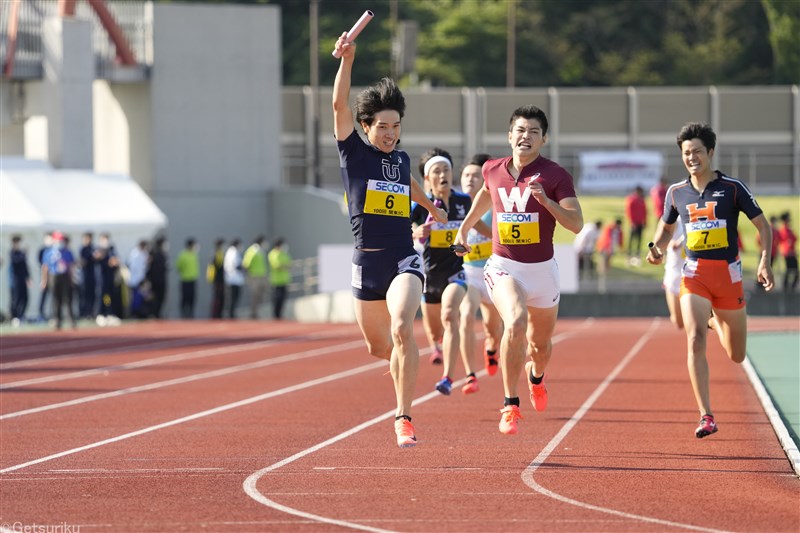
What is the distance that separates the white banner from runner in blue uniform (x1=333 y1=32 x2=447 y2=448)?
36.6m

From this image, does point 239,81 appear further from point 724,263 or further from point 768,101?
point 724,263

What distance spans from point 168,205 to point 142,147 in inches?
66.6

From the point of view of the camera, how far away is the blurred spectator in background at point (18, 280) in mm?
29188

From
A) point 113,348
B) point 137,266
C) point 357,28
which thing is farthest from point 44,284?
point 357,28

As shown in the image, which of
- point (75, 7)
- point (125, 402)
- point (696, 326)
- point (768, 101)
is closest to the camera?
point (696, 326)

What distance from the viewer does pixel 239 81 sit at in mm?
A: 40719

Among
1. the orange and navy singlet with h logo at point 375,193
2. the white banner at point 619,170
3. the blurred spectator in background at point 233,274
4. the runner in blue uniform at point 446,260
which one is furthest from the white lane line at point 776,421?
the white banner at point 619,170

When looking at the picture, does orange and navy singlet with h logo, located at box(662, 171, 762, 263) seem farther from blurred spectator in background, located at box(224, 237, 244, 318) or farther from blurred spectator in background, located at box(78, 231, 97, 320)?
blurred spectator in background, located at box(224, 237, 244, 318)

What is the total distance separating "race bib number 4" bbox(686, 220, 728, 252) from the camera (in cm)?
1054

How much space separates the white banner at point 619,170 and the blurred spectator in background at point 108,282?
1835 centimetres

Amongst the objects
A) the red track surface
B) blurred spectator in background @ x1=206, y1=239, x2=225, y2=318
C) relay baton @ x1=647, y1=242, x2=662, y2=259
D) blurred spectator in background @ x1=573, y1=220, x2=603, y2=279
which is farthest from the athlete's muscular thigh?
blurred spectator in background @ x1=573, y1=220, x2=603, y2=279

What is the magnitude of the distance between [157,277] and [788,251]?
1395 centimetres

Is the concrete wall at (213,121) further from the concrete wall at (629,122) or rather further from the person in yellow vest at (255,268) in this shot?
the concrete wall at (629,122)

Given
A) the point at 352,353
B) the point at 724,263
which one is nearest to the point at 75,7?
the point at 352,353
